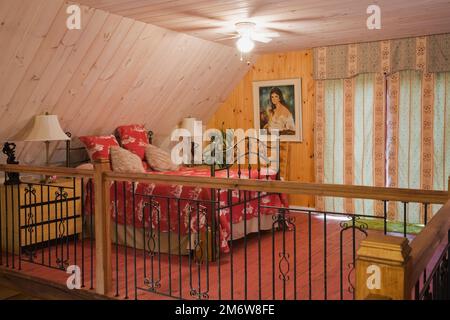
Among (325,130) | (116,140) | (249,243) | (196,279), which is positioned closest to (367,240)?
(196,279)

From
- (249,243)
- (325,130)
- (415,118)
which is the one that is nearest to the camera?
(249,243)

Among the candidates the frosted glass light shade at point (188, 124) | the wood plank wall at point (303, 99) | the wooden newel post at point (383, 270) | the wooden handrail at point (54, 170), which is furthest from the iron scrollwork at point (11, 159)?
the wooden newel post at point (383, 270)

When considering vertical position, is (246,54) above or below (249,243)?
above

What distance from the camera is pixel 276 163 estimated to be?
6.37 meters

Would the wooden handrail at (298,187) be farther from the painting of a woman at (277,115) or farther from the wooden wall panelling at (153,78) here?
the painting of a woman at (277,115)

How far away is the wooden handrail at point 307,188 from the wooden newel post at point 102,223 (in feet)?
0.31

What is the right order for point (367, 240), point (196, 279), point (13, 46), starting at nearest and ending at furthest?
point (367, 240) < point (196, 279) < point (13, 46)

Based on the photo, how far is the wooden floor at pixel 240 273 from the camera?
3156 mm

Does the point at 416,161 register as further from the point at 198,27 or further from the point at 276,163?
the point at 198,27

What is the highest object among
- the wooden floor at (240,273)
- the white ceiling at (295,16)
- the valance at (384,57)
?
the white ceiling at (295,16)

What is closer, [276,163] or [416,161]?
[416,161]

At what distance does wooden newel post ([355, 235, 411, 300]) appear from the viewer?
1104 millimetres

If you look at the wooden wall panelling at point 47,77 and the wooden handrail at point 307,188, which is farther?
the wooden wall panelling at point 47,77

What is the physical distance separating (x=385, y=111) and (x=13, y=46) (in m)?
4.15
